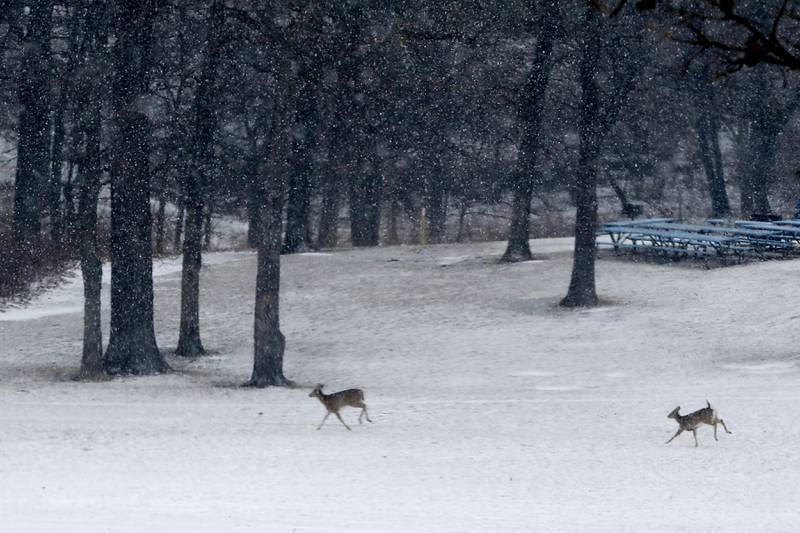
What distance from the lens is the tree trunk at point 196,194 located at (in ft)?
64.2

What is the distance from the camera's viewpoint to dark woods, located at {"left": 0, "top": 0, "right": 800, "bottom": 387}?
17594 mm

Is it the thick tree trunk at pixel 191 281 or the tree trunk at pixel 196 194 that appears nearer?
the tree trunk at pixel 196 194

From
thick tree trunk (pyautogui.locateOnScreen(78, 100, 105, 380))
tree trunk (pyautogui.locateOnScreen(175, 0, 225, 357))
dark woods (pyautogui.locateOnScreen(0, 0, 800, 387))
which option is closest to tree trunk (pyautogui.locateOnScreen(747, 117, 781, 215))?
dark woods (pyautogui.locateOnScreen(0, 0, 800, 387))

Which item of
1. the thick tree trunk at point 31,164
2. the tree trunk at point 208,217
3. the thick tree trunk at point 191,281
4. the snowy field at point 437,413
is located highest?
the thick tree trunk at point 31,164

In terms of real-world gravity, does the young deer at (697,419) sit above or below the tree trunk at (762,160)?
below

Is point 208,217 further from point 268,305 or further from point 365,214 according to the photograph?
point 365,214

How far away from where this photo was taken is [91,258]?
1806 cm

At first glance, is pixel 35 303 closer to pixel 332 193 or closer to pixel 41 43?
pixel 41 43

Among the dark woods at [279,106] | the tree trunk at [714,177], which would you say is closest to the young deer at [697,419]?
the dark woods at [279,106]

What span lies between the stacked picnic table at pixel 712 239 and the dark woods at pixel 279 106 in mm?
2971

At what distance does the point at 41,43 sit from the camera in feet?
76.7

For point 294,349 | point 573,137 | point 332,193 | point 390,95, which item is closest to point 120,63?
point 294,349

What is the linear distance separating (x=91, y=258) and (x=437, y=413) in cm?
618

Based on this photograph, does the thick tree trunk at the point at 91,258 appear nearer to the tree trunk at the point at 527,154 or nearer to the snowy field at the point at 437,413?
the snowy field at the point at 437,413
